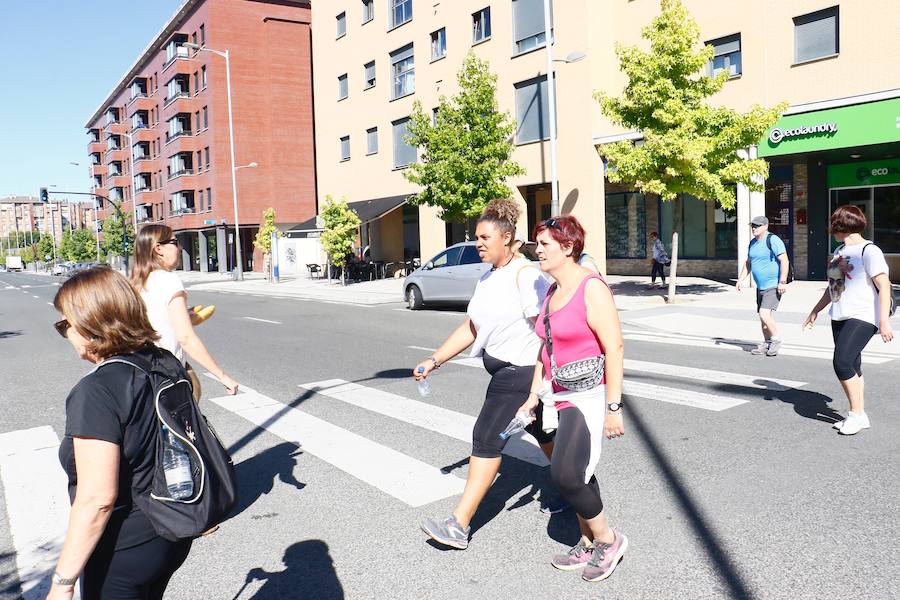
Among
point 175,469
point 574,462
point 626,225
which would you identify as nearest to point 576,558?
point 574,462

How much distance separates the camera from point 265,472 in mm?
5301

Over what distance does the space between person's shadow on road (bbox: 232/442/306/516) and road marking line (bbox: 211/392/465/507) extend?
18 cm

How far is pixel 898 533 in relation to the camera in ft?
12.7

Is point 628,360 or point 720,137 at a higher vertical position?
point 720,137

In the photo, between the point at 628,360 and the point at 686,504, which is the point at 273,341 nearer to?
the point at 628,360

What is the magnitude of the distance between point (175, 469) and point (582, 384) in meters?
1.89

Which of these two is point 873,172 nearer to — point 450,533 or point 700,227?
point 700,227

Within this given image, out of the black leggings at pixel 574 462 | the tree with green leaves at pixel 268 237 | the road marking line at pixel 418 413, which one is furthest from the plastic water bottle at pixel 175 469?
the tree with green leaves at pixel 268 237

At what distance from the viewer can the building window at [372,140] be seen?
3384 centimetres

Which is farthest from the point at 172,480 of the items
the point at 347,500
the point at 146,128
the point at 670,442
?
the point at 146,128

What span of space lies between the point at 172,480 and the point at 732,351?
9461 millimetres

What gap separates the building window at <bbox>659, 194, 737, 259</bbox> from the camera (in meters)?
23.6

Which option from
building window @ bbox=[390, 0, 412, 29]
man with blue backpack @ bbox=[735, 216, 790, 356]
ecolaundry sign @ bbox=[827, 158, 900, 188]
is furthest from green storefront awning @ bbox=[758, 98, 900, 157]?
building window @ bbox=[390, 0, 412, 29]

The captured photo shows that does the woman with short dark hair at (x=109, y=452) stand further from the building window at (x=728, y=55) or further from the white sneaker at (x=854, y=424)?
the building window at (x=728, y=55)
